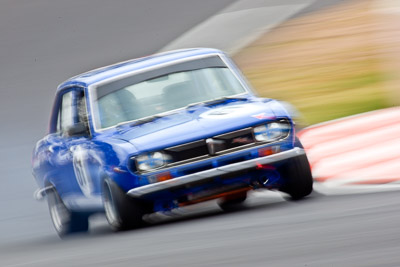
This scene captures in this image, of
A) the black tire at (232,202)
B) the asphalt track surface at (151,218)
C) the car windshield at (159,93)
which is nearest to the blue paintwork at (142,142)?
the car windshield at (159,93)

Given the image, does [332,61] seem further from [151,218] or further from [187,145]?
[187,145]

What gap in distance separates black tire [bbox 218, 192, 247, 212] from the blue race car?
1 cm

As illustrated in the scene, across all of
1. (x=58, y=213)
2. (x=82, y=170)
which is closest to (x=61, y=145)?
(x=58, y=213)

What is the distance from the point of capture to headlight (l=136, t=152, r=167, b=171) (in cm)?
740

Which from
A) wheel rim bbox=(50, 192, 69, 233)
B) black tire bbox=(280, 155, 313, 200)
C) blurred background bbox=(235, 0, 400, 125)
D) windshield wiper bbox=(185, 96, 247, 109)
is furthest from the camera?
blurred background bbox=(235, 0, 400, 125)

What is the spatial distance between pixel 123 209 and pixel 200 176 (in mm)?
578

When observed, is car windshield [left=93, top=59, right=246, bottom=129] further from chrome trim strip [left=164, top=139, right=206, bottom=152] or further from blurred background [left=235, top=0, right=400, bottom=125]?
blurred background [left=235, top=0, right=400, bottom=125]

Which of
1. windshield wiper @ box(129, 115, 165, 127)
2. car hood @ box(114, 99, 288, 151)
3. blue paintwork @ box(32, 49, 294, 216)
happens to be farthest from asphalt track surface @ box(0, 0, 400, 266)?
windshield wiper @ box(129, 115, 165, 127)

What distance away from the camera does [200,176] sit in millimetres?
7277

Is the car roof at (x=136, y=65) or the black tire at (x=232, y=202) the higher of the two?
the car roof at (x=136, y=65)

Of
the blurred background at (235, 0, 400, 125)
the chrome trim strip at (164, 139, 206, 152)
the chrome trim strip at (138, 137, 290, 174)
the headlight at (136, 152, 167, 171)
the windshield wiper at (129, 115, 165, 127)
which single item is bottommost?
the blurred background at (235, 0, 400, 125)

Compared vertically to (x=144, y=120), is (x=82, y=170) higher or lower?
lower

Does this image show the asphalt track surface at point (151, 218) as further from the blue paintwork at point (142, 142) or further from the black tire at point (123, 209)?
the blue paintwork at point (142, 142)

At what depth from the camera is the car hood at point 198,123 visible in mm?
7391
